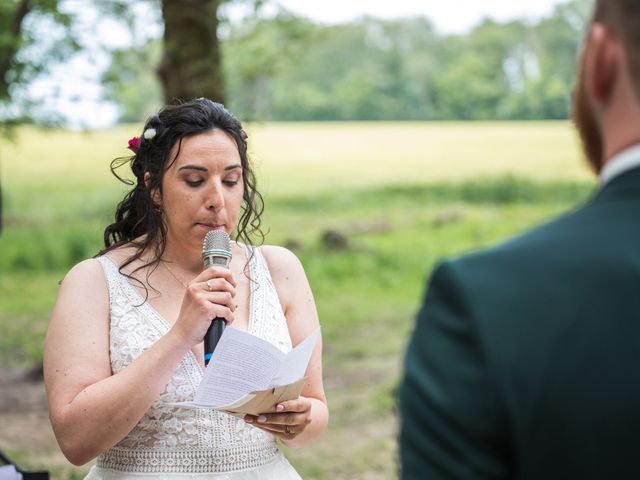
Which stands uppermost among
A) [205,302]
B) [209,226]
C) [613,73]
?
[613,73]

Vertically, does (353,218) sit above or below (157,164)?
below

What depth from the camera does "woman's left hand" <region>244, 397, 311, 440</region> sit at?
103 inches

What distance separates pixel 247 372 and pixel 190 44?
19.6 ft

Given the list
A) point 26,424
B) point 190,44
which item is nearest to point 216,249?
point 190,44

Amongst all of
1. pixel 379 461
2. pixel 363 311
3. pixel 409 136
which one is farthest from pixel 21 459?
pixel 409 136

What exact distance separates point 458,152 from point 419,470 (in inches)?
1179

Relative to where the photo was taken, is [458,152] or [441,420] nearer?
[441,420]

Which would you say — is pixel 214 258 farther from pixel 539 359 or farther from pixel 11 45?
pixel 11 45

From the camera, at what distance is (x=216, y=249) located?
2.74 m

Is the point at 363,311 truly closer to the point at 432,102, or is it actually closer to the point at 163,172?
the point at 163,172

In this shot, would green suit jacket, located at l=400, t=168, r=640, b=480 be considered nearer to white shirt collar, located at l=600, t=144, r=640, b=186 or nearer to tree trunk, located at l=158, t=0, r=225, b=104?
white shirt collar, located at l=600, t=144, r=640, b=186

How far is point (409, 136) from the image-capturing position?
116ft

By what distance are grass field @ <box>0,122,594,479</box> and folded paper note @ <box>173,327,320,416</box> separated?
3.46 ft

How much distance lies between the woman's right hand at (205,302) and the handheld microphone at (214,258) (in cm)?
2
